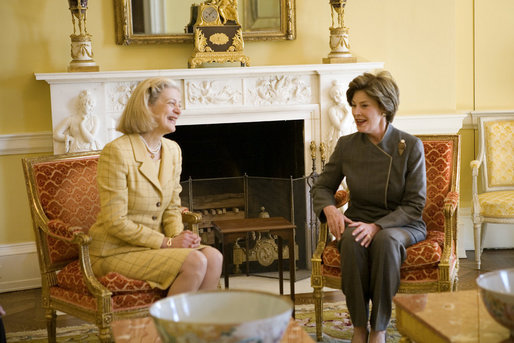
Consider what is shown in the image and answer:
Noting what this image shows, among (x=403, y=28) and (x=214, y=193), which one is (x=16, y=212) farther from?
(x=403, y=28)

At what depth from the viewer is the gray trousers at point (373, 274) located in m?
2.81

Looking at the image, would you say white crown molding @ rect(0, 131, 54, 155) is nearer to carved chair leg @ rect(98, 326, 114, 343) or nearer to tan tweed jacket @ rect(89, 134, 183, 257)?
tan tweed jacket @ rect(89, 134, 183, 257)

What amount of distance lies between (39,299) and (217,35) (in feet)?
6.33

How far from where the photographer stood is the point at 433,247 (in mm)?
2945

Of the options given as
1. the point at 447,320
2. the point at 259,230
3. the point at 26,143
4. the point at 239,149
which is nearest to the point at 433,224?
the point at 259,230

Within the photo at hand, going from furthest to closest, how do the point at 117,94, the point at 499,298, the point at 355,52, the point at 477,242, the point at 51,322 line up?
1. the point at 355,52
2. the point at 477,242
3. the point at 117,94
4. the point at 51,322
5. the point at 499,298

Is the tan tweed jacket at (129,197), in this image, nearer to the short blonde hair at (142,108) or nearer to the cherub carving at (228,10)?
the short blonde hair at (142,108)

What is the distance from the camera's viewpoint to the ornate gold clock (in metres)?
4.30

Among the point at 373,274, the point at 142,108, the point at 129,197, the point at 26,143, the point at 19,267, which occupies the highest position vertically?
the point at 142,108

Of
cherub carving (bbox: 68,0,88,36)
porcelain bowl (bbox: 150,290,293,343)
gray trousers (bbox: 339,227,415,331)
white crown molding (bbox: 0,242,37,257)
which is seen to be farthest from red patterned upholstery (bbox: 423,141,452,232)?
white crown molding (bbox: 0,242,37,257)

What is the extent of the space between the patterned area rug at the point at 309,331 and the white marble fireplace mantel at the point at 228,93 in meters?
1.14

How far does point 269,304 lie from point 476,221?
3082 mm

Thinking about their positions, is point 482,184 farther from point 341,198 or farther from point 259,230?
point 259,230

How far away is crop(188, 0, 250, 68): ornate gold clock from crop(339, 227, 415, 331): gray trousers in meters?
1.81
